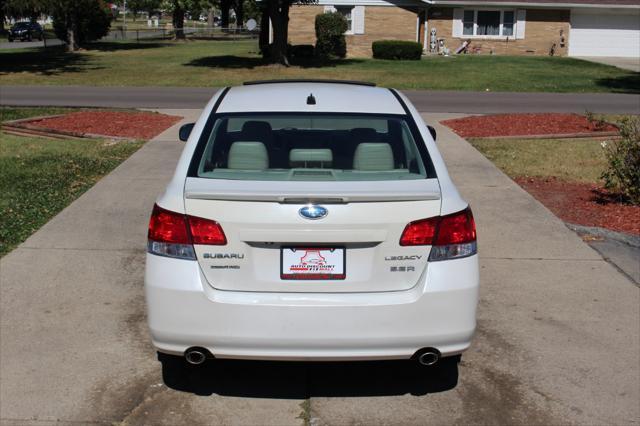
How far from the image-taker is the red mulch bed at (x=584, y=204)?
29.3 feet

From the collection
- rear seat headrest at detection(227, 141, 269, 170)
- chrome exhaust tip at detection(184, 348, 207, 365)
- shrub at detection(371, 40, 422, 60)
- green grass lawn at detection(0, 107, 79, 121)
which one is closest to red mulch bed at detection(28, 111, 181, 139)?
green grass lawn at detection(0, 107, 79, 121)

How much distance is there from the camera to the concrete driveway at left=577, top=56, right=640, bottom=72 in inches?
1514

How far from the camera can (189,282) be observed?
4258mm

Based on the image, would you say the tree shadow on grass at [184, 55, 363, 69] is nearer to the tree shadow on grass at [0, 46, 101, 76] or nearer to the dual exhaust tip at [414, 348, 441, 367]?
the tree shadow on grass at [0, 46, 101, 76]

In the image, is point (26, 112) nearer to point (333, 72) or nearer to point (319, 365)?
point (319, 365)

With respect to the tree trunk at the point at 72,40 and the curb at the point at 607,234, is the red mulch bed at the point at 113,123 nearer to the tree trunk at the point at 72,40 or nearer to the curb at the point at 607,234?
the curb at the point at 607,234

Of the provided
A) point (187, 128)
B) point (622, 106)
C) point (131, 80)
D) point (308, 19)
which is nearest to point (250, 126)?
point (187, 128)

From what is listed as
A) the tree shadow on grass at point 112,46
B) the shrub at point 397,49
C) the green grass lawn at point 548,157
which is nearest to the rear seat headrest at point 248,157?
the green grass lawn at point 548,157

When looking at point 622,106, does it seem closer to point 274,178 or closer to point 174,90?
point 174,90


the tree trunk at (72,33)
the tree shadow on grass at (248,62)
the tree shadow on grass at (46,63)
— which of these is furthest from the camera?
the tree trunk at (72,33)

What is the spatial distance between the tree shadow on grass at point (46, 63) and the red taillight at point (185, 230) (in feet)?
95.4

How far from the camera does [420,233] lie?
14.0 ft

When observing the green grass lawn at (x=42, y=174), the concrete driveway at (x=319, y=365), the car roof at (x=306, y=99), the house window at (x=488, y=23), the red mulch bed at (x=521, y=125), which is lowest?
the concrete driveway at (x=319, y=365)

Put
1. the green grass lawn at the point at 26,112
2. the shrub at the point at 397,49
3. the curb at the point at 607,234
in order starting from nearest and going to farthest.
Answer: the curb at the point at 607,234 → the green grass lawn at the point at 26,112 → the shrub at the point at 397,49
